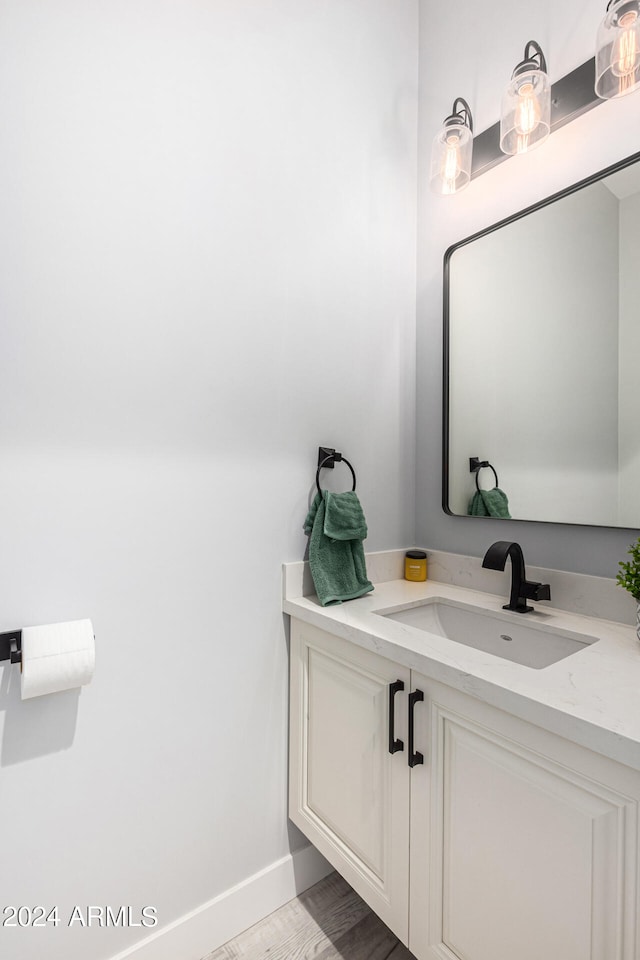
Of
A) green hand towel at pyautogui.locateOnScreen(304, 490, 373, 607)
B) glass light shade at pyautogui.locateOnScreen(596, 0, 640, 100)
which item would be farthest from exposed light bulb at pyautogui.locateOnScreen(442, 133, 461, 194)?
green hand towel at pyautogui.locateOnScreen(304, 490, 373, 607)

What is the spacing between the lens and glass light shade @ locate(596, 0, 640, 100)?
38.7 inches

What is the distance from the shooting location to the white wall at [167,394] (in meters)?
0.93

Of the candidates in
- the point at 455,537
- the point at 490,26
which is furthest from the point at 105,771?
the point at 490,26

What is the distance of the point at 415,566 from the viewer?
1.52m

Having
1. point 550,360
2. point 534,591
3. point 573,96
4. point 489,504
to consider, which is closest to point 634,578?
point 534,591

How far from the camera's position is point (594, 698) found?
73 cm

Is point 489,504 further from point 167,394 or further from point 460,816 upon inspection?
point 167,394

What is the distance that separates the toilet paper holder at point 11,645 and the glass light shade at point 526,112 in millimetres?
1601

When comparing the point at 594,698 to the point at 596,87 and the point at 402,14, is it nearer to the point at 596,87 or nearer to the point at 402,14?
the point at 596,87

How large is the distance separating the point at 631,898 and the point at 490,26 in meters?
2.05

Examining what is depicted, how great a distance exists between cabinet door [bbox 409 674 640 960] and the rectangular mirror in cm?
61

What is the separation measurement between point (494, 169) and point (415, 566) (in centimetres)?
121

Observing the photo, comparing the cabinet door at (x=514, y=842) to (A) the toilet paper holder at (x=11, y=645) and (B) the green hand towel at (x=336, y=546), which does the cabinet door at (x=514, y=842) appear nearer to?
(B) the green hand towel at (x=336, y=546)

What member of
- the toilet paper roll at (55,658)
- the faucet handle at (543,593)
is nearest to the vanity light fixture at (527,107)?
the faucet handle at (543,593)
